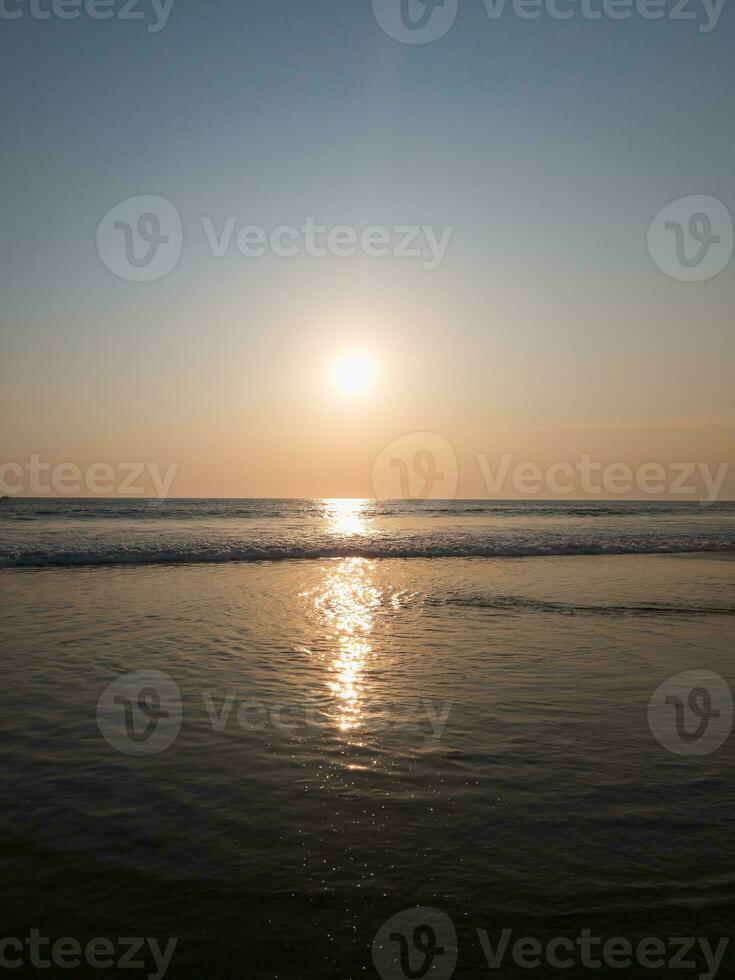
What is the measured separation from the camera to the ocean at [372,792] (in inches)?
132

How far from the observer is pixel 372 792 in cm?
504

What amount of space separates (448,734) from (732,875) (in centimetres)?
285

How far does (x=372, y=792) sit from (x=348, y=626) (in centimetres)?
723

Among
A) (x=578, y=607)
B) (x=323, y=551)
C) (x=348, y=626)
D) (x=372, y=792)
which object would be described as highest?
(x=323, y=551)

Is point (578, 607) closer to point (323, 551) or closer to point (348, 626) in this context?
point (348, 626)

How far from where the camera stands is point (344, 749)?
5969mm

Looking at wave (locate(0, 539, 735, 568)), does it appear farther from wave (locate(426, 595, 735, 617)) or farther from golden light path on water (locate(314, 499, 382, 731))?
wave (locate(426, 595, 735, 617))

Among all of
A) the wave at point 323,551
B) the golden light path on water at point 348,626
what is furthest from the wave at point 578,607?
the wave at point 323,551

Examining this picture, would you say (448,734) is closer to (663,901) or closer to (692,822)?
(692,822)

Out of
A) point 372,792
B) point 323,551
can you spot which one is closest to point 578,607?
point 372,792

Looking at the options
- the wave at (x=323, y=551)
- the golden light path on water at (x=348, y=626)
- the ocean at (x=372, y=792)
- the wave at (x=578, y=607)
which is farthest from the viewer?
the wave at (x=323, y=551)

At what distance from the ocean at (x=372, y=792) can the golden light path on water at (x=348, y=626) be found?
8cm

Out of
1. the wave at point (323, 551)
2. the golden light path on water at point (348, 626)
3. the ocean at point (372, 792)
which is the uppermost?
the wave at point (323, 551)

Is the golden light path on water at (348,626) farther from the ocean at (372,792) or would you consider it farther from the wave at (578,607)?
the wave at (578,607)
